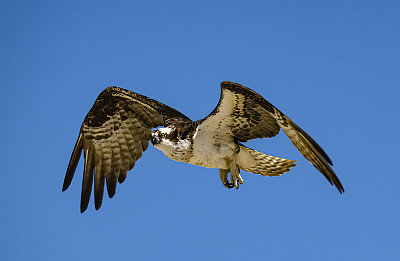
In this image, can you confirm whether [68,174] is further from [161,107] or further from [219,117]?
[219,117]

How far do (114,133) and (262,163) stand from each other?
2.63 meters

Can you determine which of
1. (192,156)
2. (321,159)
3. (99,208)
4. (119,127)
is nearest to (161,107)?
(119,127)

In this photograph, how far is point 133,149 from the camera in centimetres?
877

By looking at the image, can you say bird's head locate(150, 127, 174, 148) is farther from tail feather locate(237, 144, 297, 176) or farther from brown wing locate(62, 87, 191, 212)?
tail feather locate(237, 144, 297, 176)

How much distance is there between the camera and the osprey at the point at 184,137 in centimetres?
698

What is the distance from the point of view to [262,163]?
818 centimetres

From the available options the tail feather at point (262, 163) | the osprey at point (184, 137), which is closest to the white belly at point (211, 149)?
the osprey at point (184, 137)

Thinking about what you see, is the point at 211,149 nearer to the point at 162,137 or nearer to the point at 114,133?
the point at 162,137

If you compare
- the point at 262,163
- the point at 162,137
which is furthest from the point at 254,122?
the point at 162,137

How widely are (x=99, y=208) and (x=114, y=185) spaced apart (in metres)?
0.49

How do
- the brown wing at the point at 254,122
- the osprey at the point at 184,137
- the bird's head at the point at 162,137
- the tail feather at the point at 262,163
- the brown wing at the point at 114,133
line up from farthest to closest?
the brown wing at the point at 114,133 → the tail feather at the point at 262,163 → the bird's head at the point at 162,137 → the osprey at the point at 184,137 → the brown wing at the point at 254,122

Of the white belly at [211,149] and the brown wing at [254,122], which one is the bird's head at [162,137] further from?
the brown wing at [254,122]

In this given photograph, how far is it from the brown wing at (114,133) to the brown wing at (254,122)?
111 centimetres

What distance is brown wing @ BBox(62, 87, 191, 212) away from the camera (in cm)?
849
